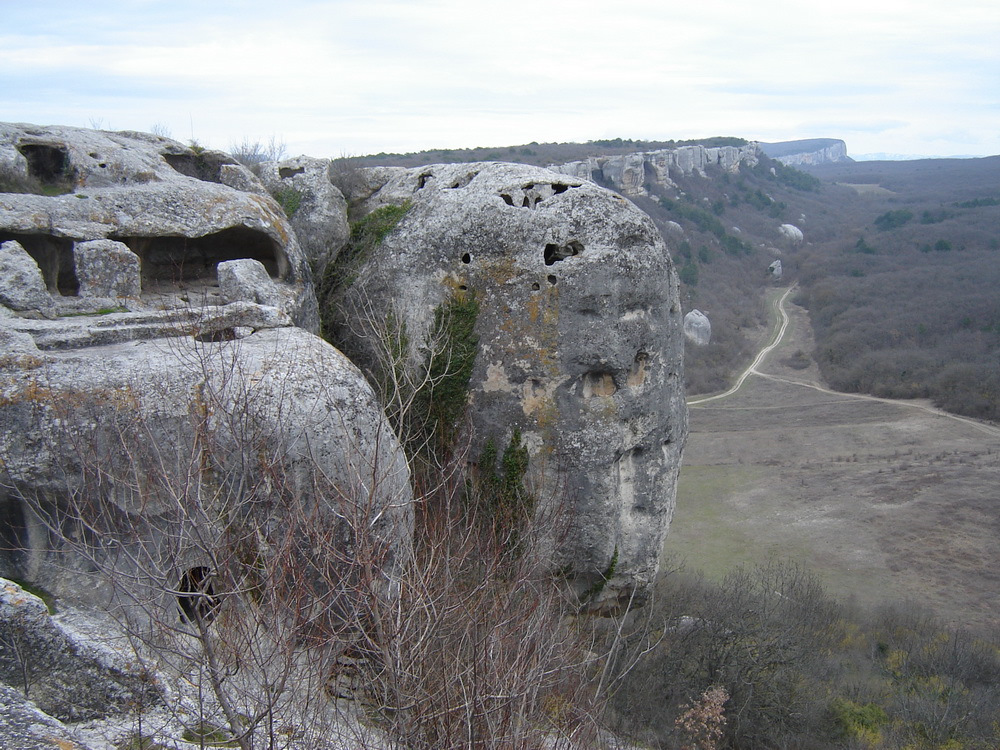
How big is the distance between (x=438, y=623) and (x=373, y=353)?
6203 millimetres

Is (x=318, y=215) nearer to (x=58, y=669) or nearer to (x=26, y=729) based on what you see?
(x=58, y=669)

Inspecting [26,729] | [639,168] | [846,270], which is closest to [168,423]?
[26,729]

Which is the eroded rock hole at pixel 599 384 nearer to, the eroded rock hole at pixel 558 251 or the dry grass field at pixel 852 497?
the eroded rock hole at pixel 558 251

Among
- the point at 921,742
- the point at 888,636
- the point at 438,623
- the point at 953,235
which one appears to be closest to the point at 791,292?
the point at 953,235

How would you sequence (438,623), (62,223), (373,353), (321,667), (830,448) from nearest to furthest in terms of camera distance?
(321,667)
(438,623)
(62,223)
(373,353)
(830,448)

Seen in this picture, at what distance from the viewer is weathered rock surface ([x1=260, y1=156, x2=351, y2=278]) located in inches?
498

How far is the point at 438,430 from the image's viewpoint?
36.5 feet

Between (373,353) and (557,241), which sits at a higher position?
(557,241)

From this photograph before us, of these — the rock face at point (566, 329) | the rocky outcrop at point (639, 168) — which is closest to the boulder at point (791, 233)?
the rocky outcrop at point (639, 168)

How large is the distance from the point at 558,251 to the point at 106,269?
18.8 ft

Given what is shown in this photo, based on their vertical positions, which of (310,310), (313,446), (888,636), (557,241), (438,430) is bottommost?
(888,636)

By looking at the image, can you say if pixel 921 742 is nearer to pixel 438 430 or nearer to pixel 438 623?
pixel 438 430

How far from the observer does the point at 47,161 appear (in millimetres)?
10609

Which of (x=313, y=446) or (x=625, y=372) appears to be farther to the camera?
(x=625, y=372)
